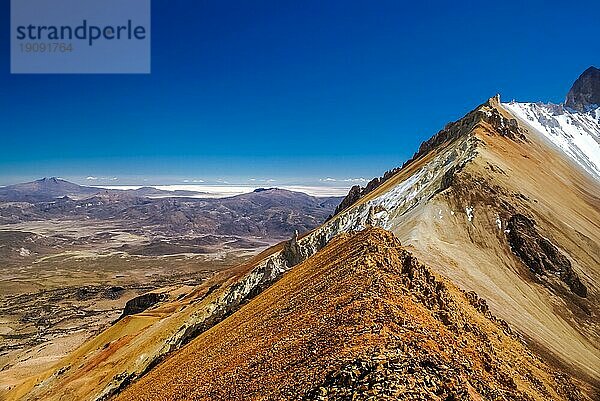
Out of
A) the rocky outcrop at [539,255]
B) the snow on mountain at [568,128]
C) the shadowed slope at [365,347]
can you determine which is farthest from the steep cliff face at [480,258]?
the snow on mountain at [568,128]

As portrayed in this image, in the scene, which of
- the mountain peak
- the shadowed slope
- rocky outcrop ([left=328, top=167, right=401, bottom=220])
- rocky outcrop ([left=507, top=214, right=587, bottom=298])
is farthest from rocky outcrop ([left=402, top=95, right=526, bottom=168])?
the mountain peak

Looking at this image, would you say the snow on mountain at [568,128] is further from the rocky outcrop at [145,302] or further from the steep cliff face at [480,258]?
the rocky outcrop at [145,302]

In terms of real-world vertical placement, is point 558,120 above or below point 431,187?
above

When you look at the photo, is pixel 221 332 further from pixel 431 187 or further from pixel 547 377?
pixel 431 187

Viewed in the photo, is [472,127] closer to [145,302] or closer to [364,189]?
[364,189]

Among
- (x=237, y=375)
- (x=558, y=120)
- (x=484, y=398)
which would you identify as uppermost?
(x=558, y=120)

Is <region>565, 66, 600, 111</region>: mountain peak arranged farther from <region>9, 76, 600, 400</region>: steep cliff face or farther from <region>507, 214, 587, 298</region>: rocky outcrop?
<region>507, 214, 587, 298</region>: rocky outcrop

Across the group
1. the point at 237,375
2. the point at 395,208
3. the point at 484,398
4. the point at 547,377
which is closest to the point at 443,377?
the point at 484,398
